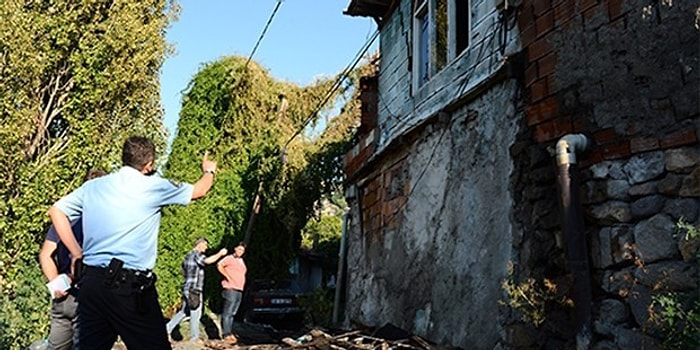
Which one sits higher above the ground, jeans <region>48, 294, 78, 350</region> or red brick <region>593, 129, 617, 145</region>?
red brick <region>593, 129, 617, 145</region>

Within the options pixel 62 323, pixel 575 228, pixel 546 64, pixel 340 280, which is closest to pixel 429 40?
pixel 546 64

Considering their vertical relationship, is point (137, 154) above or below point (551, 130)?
→ below

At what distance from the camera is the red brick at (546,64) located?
4430 millimetres

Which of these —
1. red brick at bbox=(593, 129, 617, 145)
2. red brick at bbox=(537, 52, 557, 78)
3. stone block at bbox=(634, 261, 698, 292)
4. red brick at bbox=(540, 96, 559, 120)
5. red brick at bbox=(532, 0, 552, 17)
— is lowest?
stone block at bbox=(634, 261, 698, 292)

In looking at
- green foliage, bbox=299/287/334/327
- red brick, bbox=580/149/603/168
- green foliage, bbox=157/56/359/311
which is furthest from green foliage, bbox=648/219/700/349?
green foliage, bbox=157/56/359/311

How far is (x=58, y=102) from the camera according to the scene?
10.2m

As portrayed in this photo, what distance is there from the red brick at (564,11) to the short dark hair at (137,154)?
9.75ft

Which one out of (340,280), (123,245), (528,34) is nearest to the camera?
(123,245)

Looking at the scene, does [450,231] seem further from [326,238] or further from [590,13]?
[326,238]

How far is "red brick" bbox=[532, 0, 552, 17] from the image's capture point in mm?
4577

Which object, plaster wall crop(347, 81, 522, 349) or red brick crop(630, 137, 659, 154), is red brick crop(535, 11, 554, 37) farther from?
red brick crop(630, 137, 659, 154)

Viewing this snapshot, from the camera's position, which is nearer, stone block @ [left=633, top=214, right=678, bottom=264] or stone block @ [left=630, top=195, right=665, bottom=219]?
stone block @ [left=633, top=214, right=678, bottom=264]

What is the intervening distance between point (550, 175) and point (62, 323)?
11.5ft

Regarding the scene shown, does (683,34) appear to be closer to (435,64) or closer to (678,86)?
(678,86)
